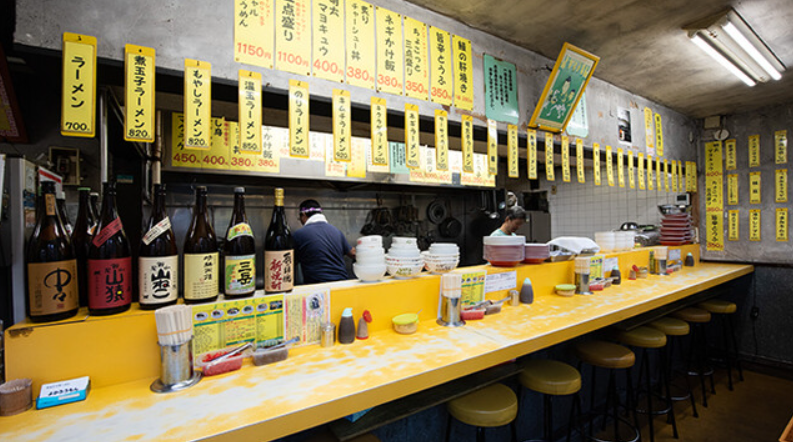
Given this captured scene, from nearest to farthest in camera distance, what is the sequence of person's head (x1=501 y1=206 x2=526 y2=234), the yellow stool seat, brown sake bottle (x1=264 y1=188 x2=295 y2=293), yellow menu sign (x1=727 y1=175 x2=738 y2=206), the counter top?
1. the counter top
2. brown sake bottle (x1=264 y1=188 x2=295 y2=293)
3. the yellow stool seat
4. person's head (x1=501 y1=206 x2=526 y2=234)
5. yellow menu sign (x1=727 y1=175 x2=738 y2=206)

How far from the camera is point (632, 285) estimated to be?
300 cm

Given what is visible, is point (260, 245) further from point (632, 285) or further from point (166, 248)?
point (632, 285)

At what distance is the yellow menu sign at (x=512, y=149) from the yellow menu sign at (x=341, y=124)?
1.27m

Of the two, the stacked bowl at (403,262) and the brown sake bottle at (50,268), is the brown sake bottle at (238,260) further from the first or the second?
the stacked bowl at (403,262)

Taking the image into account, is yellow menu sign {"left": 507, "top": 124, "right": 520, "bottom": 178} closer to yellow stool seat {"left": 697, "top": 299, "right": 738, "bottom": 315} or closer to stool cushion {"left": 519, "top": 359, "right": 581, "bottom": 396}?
stool cushion {"left": 519, "top": 359, "right": 581, "bottom": 396}

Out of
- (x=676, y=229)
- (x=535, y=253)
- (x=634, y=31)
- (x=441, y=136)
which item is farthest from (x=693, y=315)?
(x=441, y=136)

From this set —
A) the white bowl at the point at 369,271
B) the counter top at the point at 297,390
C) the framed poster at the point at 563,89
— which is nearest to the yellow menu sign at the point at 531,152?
the framed poster at the point at 563,89

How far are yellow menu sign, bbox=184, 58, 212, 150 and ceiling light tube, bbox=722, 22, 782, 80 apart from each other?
3.33m

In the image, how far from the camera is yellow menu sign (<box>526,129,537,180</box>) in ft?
8.60

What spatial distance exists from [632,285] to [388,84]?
8.94 feet

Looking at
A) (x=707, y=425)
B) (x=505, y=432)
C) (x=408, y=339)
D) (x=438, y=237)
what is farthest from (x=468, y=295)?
(x=438, y=237)

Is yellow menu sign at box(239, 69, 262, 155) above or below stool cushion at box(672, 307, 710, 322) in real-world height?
above

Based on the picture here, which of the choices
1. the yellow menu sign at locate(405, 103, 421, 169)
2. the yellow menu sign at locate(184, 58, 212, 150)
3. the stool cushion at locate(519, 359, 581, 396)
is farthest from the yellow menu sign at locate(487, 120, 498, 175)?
the yellow menu sign at locate(184, 58, 212, 150)

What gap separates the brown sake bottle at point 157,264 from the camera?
1.26m
